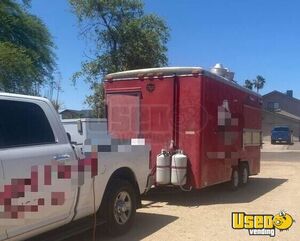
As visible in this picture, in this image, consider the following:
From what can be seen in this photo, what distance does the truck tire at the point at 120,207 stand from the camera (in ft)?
22.8

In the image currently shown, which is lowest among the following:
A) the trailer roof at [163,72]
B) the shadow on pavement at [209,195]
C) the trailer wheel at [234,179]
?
the shadow on pavement at [209,195]

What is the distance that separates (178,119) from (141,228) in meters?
3.25

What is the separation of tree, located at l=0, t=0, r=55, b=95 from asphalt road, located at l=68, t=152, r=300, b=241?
343 inches

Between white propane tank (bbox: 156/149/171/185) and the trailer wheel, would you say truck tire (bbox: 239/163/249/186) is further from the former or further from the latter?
white propane tank (bbox: 156/149/171/185)

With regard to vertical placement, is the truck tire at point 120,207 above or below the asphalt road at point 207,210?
above

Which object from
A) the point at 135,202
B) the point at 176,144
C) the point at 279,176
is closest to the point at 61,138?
the point at 135,202

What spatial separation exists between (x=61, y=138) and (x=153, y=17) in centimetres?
1681

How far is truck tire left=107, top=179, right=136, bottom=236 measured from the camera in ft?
22.8

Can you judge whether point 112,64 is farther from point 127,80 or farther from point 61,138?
point 61,138

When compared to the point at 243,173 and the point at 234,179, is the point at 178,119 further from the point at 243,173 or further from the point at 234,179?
the point at 243,173

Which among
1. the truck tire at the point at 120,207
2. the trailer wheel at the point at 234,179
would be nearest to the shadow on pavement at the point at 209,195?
the trailer wheel at the point at 234,179

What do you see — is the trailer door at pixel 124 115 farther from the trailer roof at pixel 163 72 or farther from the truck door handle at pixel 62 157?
the truck door handle at pixel 62 157

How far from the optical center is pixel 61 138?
6.04 m

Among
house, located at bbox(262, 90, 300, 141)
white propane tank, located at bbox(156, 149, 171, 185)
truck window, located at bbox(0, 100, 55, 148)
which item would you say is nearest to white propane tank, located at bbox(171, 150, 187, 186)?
white propane tank, located at bbox(156, 149, 171, 185)
